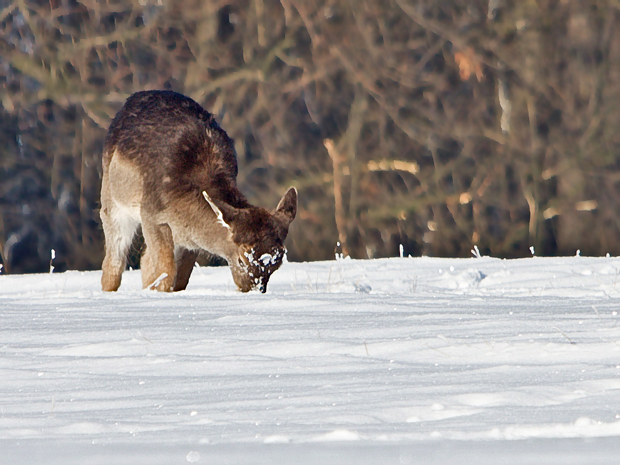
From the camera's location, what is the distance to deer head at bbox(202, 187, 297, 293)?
24.8 feet

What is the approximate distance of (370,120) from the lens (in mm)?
13766

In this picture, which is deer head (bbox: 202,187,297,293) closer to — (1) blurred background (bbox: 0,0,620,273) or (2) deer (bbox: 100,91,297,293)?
(2) deer (bbox: 100,91,297,293)

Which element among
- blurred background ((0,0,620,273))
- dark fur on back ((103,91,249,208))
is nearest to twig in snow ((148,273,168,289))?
dark fur on back ((103,91,249,208))

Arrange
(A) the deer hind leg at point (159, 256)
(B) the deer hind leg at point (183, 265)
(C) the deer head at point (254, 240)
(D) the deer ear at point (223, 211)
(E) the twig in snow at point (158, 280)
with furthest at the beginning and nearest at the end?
(B) the deer hind leg at point (183, 265), (A) the deer hind leg at point (159, 256), (E) the twig in snow at point (158, 280), (D) the deer ear at point (223, 211), (C) the deer head at point (254, 240)

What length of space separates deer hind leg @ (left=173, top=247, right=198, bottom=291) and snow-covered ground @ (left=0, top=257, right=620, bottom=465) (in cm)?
190

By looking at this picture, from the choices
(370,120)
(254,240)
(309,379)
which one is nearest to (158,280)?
(254,240)

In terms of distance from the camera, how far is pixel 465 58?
1388 centimetres

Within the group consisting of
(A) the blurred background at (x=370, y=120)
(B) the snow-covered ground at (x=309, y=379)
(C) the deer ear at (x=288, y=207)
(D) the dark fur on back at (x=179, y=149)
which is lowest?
(A) the blurred background at (x=370, y=120)

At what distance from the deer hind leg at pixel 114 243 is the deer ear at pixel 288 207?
5.58ft

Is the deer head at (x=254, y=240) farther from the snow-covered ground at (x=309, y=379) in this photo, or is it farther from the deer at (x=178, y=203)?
the snow-covered ground at (x=309, y=379)

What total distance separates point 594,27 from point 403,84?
2.53m

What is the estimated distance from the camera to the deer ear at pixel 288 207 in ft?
25.4

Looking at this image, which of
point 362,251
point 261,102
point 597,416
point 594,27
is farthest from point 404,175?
→ point 597,416

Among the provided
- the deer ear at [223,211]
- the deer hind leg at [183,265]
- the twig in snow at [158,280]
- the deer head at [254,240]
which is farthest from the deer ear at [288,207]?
the deer hind leg at [183,265]
